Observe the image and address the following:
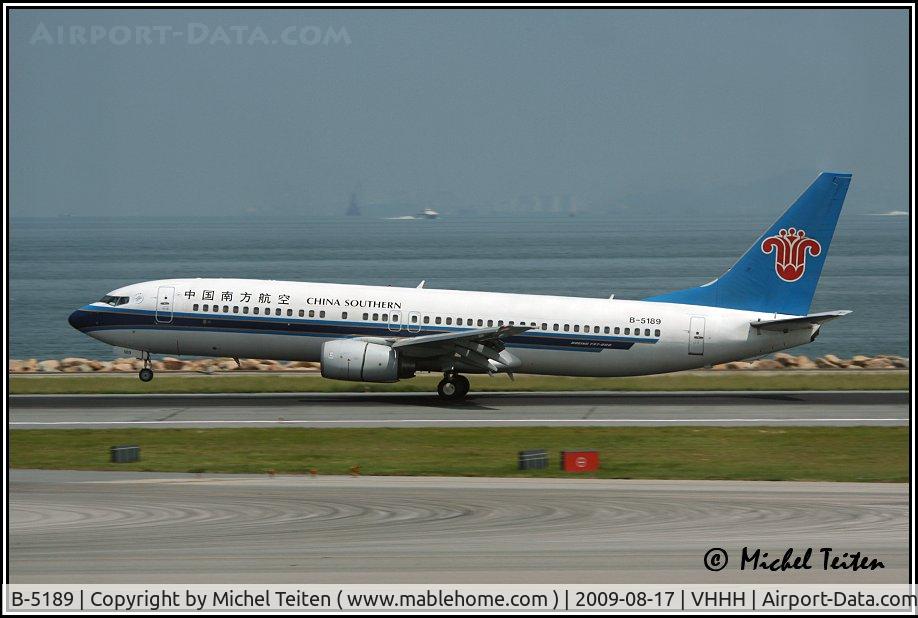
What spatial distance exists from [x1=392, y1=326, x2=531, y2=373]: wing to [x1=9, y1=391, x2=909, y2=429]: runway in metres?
1.47

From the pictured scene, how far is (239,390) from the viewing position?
44.0m

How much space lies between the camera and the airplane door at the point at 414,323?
40.6 metres

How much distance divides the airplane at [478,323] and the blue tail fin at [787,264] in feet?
0.16

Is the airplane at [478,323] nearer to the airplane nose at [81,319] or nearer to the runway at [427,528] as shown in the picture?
the airplane nose at [81,319]

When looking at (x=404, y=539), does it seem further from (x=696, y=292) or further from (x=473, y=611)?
(x=696, y=292)

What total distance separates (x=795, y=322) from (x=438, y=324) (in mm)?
12019

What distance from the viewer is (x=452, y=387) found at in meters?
41.0

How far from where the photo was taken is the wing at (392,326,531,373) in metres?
39.2

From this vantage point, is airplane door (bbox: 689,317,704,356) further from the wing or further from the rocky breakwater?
the rocky breakwater

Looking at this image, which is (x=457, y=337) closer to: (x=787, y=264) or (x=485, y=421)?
(x=485, y=421)

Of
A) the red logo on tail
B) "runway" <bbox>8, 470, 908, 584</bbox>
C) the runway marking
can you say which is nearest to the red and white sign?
"runway" <bbox>8, 470, 908, 584</bbox>

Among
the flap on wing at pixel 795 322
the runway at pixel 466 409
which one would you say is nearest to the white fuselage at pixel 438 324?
the flap on wing at pixel 795 322

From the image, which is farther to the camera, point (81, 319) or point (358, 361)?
point (81, 319)

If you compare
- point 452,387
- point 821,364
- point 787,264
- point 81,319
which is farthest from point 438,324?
point 821,364
